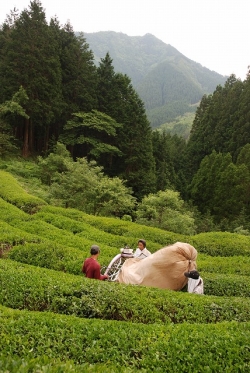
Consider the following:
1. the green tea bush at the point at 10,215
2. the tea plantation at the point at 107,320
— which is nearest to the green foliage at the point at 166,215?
the tea plantation at the point at 107,320

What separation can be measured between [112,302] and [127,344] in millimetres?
1631

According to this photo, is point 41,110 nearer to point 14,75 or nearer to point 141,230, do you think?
point 14,75

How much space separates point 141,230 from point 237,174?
80.3 feet

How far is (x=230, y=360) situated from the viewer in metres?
4.21

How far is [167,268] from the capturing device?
25.0 feet

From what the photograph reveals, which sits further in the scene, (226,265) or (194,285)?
(226,265)

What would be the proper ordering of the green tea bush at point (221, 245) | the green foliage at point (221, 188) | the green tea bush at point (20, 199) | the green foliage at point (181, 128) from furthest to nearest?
the green foliage at point (181, 128)
the green foliage at point (221, 188)
the green tea bush at point (20, 199)
the green tea bush at point (221, 245)

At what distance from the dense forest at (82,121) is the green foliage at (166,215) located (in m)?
9.90

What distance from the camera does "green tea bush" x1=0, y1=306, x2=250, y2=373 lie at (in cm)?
412

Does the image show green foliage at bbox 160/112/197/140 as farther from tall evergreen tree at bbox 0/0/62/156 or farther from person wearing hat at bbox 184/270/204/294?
person wearing hat at bbox 184/270/204/294

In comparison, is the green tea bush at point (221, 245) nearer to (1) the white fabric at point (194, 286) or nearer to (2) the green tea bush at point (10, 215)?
(1) the white fabric at point (194, 286)

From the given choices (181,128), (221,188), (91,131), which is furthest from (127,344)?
(181,128)

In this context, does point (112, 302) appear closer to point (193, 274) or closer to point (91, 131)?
point (193, 274)

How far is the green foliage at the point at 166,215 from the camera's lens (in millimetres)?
18000
